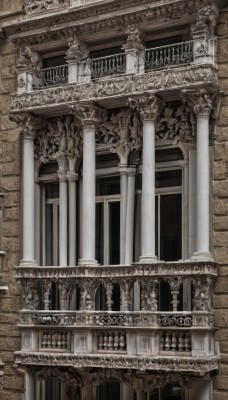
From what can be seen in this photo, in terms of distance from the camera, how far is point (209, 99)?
14.1 metres

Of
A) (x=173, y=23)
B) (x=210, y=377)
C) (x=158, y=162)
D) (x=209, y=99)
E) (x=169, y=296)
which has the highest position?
(x=173, y=23)

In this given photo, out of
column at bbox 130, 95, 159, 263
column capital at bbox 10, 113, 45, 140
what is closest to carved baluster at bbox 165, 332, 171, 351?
column at bbox 130, 95, 159, 263

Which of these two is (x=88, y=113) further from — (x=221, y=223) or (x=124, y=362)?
(x=124, y=362)

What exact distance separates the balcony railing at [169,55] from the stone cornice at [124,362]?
5176 mm

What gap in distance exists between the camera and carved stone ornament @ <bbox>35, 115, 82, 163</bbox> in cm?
1582

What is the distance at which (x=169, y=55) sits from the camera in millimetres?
14914

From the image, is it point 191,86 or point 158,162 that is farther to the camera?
point 158,162

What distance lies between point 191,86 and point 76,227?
11.9ft

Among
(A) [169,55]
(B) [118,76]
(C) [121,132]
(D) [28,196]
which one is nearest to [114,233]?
(D) [28,196]

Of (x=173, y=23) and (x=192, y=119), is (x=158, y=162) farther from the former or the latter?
(x=173, y=23)

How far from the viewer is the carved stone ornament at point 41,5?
1596 centimetres

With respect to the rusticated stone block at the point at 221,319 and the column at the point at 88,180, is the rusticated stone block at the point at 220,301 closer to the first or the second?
the rusticated stone block at the point at 221,319

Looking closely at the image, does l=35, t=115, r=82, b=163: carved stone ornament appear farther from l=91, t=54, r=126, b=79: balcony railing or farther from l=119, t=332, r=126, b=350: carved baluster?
l=119, t=332, r=126, b=350: carved baluster

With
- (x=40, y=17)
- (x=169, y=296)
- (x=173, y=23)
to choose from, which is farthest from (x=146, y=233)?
(x=40, y=17)
